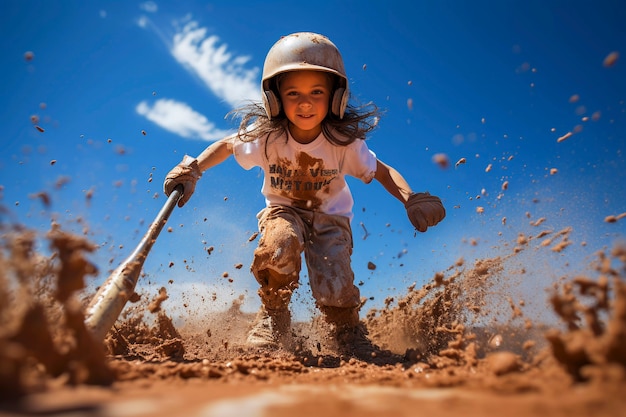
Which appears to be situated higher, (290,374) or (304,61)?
(304,61)

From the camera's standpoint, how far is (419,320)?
14.8ft

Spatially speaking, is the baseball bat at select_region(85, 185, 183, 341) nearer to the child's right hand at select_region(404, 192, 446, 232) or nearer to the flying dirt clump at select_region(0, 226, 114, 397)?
the flying dirt clump at select_region(0, 226, 114, 397)

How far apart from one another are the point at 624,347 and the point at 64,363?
6.14 ft

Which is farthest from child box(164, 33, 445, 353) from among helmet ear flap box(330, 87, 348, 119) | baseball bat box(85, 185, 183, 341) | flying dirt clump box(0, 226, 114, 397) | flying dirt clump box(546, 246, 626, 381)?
flying dirt clump box(546, 246, 626, 381)

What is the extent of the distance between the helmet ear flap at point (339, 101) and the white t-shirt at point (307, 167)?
274 millimetres

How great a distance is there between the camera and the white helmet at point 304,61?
14.1ft

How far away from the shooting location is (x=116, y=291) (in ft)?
9.21

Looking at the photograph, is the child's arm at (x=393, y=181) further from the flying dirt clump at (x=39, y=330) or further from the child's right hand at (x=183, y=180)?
the flying dirt clump at (x=39, y=330)

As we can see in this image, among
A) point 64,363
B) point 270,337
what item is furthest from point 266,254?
point 64,363

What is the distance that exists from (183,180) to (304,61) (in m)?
1.50

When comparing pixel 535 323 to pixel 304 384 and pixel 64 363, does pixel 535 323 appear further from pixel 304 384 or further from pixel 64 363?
pixel 64 363

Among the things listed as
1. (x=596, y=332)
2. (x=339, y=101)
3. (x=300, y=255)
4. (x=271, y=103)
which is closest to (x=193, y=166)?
(x=271, y=103)

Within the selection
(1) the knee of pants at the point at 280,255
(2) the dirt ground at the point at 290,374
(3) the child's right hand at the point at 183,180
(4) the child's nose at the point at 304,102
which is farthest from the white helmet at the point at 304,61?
(2) the dirt ground at the point at 290,374

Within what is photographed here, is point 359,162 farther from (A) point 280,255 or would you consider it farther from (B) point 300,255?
(A) point 280,255
